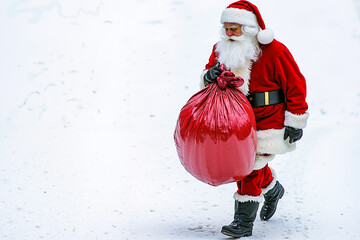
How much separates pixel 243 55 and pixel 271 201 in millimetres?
1133

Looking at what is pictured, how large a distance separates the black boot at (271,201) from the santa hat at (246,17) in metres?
1.11

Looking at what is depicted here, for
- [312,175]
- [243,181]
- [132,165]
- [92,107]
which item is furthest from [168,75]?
[243,181]

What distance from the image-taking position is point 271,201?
4168mm

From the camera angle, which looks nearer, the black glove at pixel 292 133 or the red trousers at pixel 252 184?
the black glove at pixel 292 133

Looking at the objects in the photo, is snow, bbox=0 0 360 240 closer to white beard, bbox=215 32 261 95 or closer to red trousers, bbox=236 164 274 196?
red trousers, bbox=236 164 274 196

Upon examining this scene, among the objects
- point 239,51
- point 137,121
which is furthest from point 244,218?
point 137,121

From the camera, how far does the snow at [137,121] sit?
417 cm

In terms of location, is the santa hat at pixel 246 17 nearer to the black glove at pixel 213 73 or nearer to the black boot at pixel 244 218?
the black glove at pixel 213 73

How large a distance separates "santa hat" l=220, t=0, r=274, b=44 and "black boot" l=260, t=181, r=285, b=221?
111 centimetres

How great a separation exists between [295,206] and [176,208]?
3.00ft

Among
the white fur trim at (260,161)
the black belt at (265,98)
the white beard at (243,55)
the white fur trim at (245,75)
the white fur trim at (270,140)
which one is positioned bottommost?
the white fur trim at (260,161)

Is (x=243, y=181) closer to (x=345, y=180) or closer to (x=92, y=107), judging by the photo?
(x=345, y=180)

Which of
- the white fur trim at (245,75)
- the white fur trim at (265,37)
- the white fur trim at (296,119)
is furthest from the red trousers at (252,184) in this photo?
the white fur trim at (265,37)

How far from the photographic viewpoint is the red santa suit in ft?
11.9
